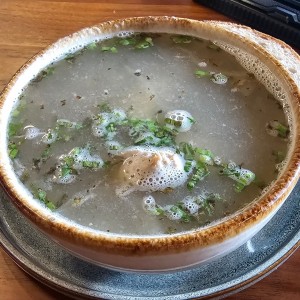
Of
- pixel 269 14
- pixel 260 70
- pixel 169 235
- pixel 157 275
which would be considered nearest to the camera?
pixel 169 235

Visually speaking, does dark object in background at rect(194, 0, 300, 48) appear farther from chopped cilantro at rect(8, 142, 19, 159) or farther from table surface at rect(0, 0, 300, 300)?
chopped cilantro at rect(8, 142, 19, 159)

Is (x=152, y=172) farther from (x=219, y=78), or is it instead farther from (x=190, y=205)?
(x=219, y=78)

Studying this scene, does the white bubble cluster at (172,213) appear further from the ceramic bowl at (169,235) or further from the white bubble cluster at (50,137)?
the white bubble cluster at (50,137)

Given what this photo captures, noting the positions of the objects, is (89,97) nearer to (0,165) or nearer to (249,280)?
(0,165)

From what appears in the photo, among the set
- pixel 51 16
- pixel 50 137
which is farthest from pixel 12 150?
pixel 51 16

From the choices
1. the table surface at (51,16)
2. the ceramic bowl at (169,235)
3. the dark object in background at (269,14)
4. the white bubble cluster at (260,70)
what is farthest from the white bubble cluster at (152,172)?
the dark object in background at (269,14)
